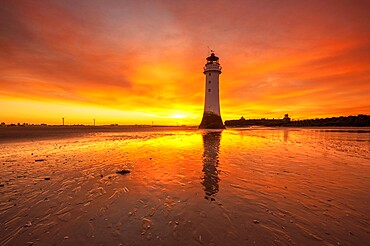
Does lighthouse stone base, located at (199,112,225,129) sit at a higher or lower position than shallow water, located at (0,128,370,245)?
higher

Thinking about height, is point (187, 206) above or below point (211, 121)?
below

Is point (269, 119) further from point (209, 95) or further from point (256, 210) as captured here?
point (256, 210)

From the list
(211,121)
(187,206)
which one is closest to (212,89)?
(211,121)

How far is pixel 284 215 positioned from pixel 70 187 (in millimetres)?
6134

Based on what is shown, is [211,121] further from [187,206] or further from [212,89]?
[187,206]

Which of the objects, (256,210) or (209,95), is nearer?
(256,210)

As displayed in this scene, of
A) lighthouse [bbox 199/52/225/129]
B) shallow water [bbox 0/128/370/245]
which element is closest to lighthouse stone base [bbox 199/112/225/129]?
lighthouse [bbox 199/52/225/129]

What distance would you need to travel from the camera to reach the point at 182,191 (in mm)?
5547

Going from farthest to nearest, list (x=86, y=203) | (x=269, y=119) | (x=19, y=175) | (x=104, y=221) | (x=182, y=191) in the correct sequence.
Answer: (x=269, y=119), (x=19, y=175), (x=182, y=191), (x=86, y=203), (x=104, y=221)

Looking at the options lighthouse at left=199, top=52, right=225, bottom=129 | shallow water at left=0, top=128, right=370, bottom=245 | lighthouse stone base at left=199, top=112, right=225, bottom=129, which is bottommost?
shallow water at left=0, top=128, right=370, bottom=245

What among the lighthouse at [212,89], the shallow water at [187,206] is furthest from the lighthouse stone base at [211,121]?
the shallow water at [187,206]

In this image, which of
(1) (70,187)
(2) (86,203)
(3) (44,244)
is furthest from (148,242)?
(1) (70,187)

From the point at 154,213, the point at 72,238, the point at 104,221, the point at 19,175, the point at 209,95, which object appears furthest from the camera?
the point at 209,95

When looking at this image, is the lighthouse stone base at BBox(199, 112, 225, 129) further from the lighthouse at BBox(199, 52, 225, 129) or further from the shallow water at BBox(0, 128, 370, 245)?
the shallow water at BBox(0, 128, 370, 245)
